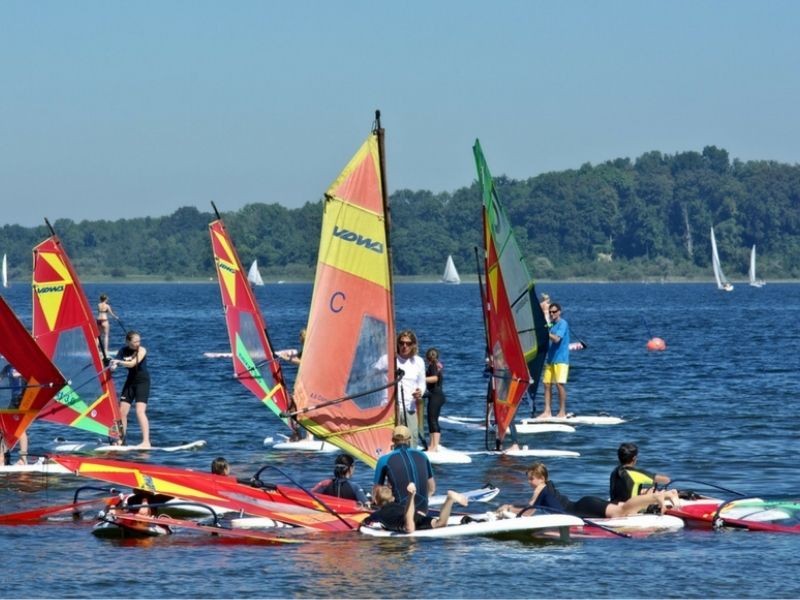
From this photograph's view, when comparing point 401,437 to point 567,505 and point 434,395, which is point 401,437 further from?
point 434,395

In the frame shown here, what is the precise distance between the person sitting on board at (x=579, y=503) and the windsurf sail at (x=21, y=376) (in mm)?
5954

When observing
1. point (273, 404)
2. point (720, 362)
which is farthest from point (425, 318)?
point (273, 404)

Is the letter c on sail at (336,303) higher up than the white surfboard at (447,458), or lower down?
higher up

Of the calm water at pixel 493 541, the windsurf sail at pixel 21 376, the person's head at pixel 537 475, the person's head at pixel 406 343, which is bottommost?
the calm water at pixel 493 541

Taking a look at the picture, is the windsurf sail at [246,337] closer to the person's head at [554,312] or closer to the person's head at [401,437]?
the person's head at [554,312]

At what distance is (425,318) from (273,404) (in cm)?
7024

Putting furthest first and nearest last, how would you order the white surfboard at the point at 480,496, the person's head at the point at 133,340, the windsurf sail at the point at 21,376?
the person's head at the point at 133,340
the windsurf sail at the point at 21,376
the white surfboard at the point at 480,496

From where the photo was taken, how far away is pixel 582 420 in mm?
29469

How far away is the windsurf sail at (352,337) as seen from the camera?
2014 centimetres

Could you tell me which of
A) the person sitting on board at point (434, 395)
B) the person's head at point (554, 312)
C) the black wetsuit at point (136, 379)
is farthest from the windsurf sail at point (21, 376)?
the person's head at point (554, 312)

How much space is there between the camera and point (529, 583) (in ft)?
53.7

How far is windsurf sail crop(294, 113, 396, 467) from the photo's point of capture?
20141 mm

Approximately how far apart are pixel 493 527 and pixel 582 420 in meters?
11.5

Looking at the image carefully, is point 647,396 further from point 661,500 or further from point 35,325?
point 661,500
